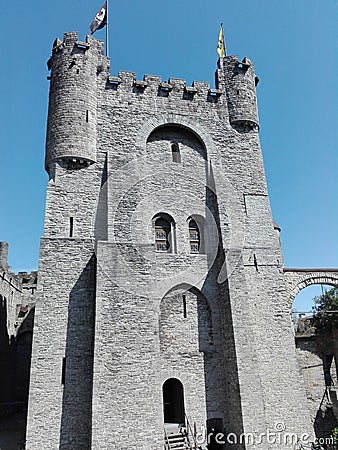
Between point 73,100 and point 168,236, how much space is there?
748cm

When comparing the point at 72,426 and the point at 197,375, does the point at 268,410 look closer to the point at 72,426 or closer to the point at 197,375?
the point at 197,375

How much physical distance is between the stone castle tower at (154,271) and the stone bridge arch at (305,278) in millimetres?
1367

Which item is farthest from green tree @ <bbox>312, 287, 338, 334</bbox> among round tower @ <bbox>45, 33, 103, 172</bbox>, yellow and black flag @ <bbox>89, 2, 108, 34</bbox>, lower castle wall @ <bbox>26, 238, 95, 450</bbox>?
yellow and black flag @ <bbox>89, 2, 108, 34</bbox>

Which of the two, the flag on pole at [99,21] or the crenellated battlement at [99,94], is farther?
the flag on pole at [99,21]

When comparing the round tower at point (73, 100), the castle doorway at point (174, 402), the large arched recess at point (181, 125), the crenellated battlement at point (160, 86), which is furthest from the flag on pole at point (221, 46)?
the castle doorway at point (174, 402)

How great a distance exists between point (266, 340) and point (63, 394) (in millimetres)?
7869

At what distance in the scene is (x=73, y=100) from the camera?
15664 millimetres

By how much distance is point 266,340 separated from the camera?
13906mm

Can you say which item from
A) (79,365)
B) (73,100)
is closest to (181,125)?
(73,100)

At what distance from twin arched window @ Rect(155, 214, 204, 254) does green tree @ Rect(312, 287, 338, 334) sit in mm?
7789

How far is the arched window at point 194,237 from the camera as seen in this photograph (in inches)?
604

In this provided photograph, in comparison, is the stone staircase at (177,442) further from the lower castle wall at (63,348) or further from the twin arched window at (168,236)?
the twin arched window at (168,236)

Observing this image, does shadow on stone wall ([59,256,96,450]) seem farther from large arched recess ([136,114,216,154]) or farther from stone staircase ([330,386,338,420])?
stone staircase ([330,386,338,420])

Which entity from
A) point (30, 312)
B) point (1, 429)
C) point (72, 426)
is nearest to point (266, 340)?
point (72, 426)
